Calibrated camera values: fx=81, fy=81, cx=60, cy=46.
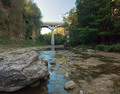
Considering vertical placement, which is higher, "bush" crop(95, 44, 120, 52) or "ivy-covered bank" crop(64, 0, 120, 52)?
"ivy-covered bank" crop(64, 0, 120, 52)

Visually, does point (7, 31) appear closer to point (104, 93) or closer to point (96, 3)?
point (96, 3)

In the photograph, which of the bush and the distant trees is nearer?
the bush

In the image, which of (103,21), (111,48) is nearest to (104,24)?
(103,21)

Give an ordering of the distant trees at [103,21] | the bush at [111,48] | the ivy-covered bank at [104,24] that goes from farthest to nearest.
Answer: the distant trees at [103,21], the ivy-covered bank at [104,24], the bush at [111,48]

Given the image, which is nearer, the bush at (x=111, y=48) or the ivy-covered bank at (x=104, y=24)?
the bush at (x=111, y=48)

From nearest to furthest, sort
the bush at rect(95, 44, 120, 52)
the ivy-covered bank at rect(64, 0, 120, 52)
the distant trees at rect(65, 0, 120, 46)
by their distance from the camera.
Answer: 1. the bush at rect(95, 44, 120, 52)
2. the ivy-covered bank at rect(64, 0, 120, 52)
3. the distant trees at rect(65, 0, 120, 46)

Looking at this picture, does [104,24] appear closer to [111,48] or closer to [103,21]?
[103,21]

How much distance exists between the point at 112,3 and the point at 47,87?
14364 mm

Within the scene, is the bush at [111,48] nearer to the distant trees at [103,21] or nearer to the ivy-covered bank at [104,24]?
the ivy-covered bank at [104,24]

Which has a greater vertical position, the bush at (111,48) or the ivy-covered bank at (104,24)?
the ivy-covered bank at (104,24)

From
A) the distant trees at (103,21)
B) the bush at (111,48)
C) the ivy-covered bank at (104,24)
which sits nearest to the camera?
the bush at (111,48)

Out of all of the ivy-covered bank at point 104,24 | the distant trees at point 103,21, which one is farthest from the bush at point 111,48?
the distant trees at point 103,21

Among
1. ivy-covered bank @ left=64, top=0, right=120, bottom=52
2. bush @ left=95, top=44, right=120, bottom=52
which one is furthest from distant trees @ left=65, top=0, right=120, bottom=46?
bush @ left=95, top=44, right=120, bottom=52

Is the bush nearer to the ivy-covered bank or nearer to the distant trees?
the ivy-covered bank
